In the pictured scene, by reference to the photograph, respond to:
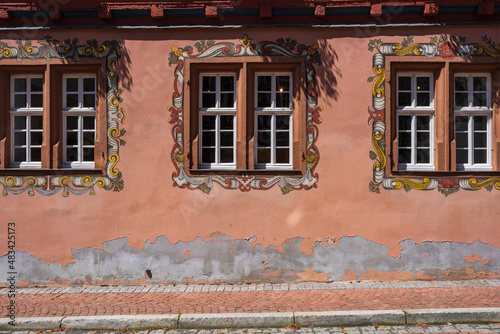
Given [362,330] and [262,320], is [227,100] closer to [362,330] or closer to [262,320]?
[262,320]

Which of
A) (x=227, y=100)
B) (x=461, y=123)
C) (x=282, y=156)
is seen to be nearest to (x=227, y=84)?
(x=227, y=100)

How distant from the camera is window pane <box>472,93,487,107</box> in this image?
7754 millimetres

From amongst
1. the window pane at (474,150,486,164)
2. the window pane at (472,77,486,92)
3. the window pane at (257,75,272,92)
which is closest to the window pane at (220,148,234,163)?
the window pane at (257,75,272,92)

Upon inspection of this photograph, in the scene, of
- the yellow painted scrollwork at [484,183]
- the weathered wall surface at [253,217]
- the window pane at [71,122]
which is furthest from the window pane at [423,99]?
the window pane at [71,122]

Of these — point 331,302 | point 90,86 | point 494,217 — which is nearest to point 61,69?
point 90,86

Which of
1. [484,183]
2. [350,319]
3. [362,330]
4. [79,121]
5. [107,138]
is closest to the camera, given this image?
[362,330]

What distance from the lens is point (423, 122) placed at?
25.5 feet

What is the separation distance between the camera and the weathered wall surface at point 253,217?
7.49 meters

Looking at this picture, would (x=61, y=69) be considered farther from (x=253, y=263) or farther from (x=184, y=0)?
(x=253, y=263)

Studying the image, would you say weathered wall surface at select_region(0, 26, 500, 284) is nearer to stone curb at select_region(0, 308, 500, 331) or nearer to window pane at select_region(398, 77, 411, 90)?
window pane at select_region(398, 77, 411, 90)

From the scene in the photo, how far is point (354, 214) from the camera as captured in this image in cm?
754

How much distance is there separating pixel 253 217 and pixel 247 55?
2699 mm

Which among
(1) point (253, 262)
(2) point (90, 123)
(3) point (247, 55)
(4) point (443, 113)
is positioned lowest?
(1) point (253, 262)

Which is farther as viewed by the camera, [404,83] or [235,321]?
[404,83]
